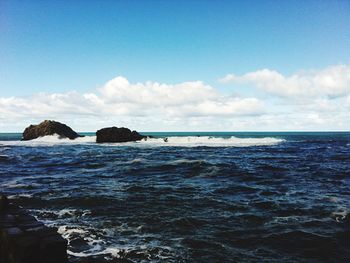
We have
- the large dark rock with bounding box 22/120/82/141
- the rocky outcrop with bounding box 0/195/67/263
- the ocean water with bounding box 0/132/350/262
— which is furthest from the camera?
the large dark rock with bounding box 22/120/82/141

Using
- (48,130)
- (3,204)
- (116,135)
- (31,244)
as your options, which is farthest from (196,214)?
(48,130)

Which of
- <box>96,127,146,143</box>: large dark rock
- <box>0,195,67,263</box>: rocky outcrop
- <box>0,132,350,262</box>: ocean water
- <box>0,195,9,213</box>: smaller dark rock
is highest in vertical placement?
<box>96,127,146,143</box>: large dark rock

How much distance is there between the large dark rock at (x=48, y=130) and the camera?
101 m

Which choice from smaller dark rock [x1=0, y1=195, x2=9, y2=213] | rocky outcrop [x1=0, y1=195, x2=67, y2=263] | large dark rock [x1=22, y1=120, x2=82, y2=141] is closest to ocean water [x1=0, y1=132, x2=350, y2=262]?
rocky outcrop [x1=0, y1=195, x2=67, y2=263]

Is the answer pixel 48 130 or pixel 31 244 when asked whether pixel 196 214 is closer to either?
pixel 31 244

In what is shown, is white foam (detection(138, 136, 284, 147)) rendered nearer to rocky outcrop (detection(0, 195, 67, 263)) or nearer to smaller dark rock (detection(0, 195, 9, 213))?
smaller dark rock (detection(0, 195, 9, 213))

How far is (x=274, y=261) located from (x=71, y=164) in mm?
26977

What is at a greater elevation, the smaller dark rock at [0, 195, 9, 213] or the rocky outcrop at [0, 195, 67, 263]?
the smaller dark rock at [0, 195, 9, 213]

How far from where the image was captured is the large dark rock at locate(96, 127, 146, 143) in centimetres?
8644

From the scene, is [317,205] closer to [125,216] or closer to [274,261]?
[274,261]

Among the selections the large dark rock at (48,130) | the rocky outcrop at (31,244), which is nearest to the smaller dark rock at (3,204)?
the rocky outcrop at (31,244)

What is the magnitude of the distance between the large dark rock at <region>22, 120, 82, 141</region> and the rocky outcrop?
97.1 meters

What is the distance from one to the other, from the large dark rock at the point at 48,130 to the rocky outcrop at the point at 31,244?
319 feet

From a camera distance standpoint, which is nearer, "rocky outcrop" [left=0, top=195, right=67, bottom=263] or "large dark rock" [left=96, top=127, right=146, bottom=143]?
"rocky outcrop" [left=0, top=195, right=67, bottom=263]
